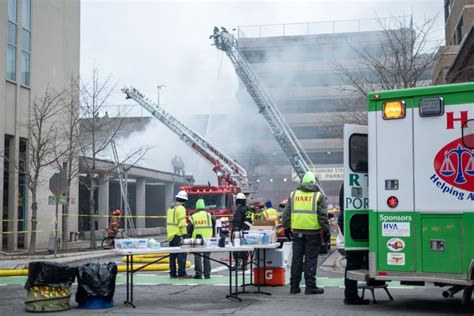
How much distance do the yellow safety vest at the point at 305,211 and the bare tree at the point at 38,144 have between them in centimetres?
1248

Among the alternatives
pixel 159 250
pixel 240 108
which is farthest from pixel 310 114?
pixel 159 250

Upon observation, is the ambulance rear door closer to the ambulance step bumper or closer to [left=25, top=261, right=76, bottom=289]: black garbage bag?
the ambulance step bumper

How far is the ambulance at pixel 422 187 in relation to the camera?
8102 mm

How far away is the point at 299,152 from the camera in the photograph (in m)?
36.7

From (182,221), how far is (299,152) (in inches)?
922

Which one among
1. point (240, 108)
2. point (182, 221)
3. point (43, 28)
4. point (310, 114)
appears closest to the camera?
point (182, 221)

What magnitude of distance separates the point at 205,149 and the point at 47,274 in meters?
21.8

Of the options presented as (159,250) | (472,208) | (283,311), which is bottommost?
(283,311)

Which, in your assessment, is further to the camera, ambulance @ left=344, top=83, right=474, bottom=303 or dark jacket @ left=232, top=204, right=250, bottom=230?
dark jacket @ left=232, top=204, right=250, bottom=230

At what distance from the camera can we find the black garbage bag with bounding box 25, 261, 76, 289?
9.23 meters

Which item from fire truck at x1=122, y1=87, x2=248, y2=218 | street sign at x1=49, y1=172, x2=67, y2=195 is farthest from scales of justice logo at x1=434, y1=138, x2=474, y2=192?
fire truck at x1=122, y1=87, x2=248, y2=218

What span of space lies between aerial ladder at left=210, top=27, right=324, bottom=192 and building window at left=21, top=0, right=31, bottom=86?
9.95 metres

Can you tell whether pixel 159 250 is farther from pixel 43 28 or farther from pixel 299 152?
pixel 299 152

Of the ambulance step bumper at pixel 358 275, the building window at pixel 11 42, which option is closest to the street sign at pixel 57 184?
the building window at pixel 11 42
